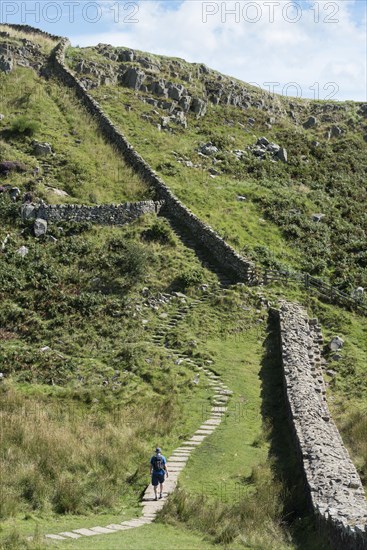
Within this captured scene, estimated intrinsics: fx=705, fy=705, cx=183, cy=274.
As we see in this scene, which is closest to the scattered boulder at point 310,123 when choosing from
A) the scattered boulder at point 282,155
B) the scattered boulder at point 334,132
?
the scattered boulder at point 334,132

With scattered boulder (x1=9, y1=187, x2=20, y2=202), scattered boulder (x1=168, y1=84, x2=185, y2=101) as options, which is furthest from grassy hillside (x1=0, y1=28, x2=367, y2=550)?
scattered boulder (x1=168, y1=84, x2=185, y2=101)

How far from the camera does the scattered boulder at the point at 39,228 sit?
1459 inches

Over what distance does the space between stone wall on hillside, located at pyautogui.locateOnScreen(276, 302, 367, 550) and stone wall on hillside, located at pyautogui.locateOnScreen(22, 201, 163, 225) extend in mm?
12905

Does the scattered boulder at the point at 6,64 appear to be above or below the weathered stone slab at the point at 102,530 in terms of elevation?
above

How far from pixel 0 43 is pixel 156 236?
35.3 m

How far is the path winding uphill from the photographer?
14.8m

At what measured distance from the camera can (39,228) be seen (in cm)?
3722

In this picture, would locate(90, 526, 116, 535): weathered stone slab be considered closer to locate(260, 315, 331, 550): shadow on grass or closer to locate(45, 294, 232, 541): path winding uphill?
locate(45, 294, 232, 541): path winding uphill

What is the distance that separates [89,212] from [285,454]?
22379 mm

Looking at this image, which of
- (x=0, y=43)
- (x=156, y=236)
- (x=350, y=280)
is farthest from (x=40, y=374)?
(x=0, y=43)

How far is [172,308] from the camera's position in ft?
107

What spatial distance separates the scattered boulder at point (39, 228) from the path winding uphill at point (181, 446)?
927cm

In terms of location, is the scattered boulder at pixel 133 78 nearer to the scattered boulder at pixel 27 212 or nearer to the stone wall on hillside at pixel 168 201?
the stone wall on hillside at pixel 168 201

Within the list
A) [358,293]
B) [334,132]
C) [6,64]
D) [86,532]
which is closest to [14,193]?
[358,293]
